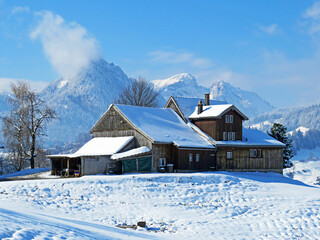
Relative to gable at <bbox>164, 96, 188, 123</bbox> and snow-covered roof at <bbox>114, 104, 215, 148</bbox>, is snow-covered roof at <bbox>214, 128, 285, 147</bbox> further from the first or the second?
gable at <bbox>164, 96, 188, 123</bbox>

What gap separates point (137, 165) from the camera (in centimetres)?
4844

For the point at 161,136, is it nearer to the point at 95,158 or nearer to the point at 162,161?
the point at 162,161

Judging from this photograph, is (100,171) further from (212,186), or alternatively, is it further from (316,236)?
(316,236)

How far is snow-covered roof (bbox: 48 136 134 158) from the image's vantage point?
4903 centimetres

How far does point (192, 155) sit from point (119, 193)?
54.8 ft

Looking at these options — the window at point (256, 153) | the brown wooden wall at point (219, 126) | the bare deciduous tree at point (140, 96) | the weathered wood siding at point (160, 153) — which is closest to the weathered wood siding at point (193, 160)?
the weathered wood siding at point (160, 153)

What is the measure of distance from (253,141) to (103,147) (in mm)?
18794

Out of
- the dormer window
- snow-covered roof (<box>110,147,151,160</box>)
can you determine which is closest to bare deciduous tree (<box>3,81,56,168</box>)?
snow-covered roof (<box>110,147,151,160</box>)

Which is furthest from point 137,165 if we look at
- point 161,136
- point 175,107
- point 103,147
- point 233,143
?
point 175,107

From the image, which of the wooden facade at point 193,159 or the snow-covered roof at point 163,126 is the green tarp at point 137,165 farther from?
the wooden facade at point 193,159

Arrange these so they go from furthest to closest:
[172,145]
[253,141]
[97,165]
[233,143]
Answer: [253,141], [233,143], [172,145], [97,165]

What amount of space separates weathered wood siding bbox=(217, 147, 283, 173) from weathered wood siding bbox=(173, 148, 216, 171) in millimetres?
1129

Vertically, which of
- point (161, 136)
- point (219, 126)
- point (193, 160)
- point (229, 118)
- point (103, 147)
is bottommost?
point (193, 160)

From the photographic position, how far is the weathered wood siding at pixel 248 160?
54.3 metres
